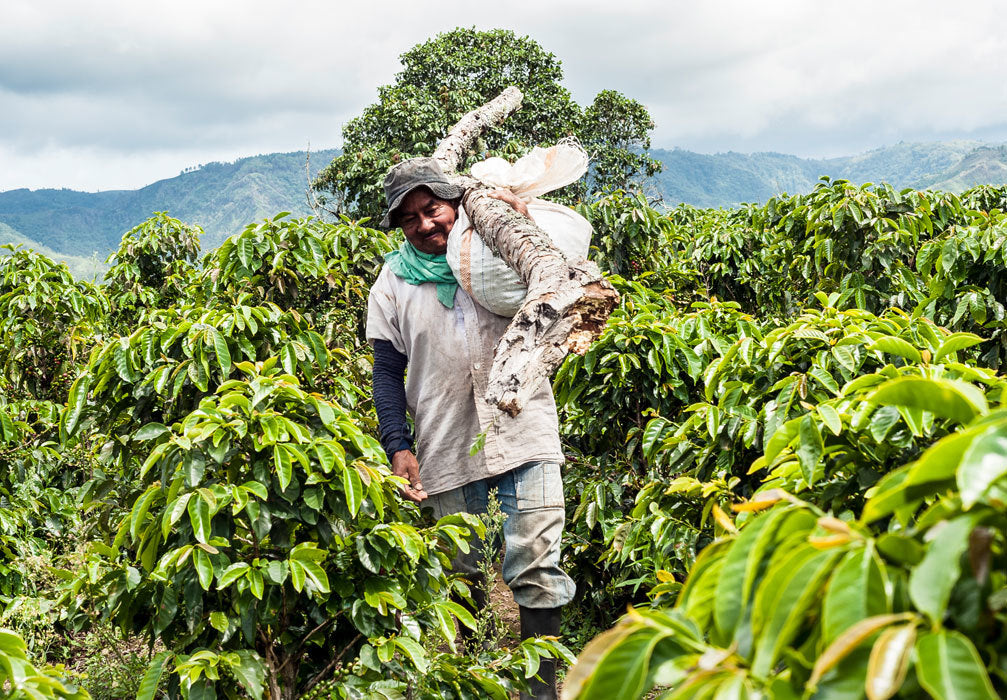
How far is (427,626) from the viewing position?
2.22m

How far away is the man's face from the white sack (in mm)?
53

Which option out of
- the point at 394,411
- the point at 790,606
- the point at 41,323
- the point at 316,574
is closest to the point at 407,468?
the point at 394,411

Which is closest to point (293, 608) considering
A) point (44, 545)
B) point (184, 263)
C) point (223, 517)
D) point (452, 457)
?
point (223, 517)

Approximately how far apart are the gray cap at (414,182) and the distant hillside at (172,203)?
143 m

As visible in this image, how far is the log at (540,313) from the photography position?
2.05 meters

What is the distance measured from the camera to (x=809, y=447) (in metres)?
1.33

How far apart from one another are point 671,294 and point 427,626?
3636 millimetres

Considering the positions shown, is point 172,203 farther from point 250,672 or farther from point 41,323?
point 250,672

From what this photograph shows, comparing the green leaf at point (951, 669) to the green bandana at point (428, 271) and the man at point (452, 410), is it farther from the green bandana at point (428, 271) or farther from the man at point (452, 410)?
the green bandana at point (428, 271)

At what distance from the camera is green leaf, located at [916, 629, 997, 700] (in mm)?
602

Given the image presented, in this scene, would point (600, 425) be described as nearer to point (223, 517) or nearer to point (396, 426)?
point (396, 426)

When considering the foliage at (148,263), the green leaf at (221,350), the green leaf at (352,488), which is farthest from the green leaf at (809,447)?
the foliage at (148,263)

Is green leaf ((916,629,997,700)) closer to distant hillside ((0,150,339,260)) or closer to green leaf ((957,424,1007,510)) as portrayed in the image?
green leaf ((957,424,1007,510))

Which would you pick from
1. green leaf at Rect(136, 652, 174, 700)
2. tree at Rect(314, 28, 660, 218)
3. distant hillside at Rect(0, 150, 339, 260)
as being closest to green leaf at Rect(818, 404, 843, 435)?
green leaf at Rect(136, 652, 174, 700)
